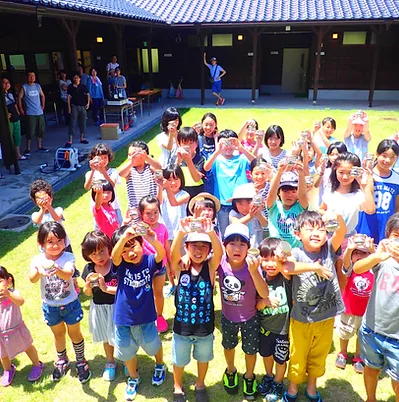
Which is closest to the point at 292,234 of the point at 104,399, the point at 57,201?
the point at 104,399

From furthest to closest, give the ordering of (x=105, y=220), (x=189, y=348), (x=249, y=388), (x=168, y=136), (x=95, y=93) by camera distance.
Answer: (x=95, y=93)
(x=168, y=136)
(x=105, y=220)
(x=249, y=388)
(x=189, y=348)

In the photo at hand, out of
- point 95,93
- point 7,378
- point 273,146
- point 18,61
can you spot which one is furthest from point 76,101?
point 7,378

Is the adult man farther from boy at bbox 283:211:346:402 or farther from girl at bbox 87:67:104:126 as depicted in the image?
boy at bbox 283:211:346:402

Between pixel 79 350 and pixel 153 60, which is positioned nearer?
pixel 79 350

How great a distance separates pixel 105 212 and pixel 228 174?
122 cm

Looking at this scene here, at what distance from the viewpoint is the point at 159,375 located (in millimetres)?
2934

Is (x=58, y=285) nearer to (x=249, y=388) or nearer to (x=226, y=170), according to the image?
(x=249, y=388)

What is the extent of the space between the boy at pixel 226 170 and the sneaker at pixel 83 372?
1648 mm

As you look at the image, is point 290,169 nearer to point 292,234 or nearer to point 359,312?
point 292,234

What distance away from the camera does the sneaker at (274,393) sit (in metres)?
2.72

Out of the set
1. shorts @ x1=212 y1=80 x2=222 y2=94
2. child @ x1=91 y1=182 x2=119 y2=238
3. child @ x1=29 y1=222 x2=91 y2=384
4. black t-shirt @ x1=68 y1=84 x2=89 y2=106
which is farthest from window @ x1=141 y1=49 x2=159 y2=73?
child @ x1=29 y1=222 x2=91 y2=384

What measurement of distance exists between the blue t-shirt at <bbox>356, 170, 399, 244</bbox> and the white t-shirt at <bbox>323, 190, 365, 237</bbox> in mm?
281

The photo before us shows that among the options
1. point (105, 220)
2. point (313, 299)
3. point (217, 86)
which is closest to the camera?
point (313, 299)

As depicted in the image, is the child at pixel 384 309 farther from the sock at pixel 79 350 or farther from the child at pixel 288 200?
the sock at pixel 79 350
